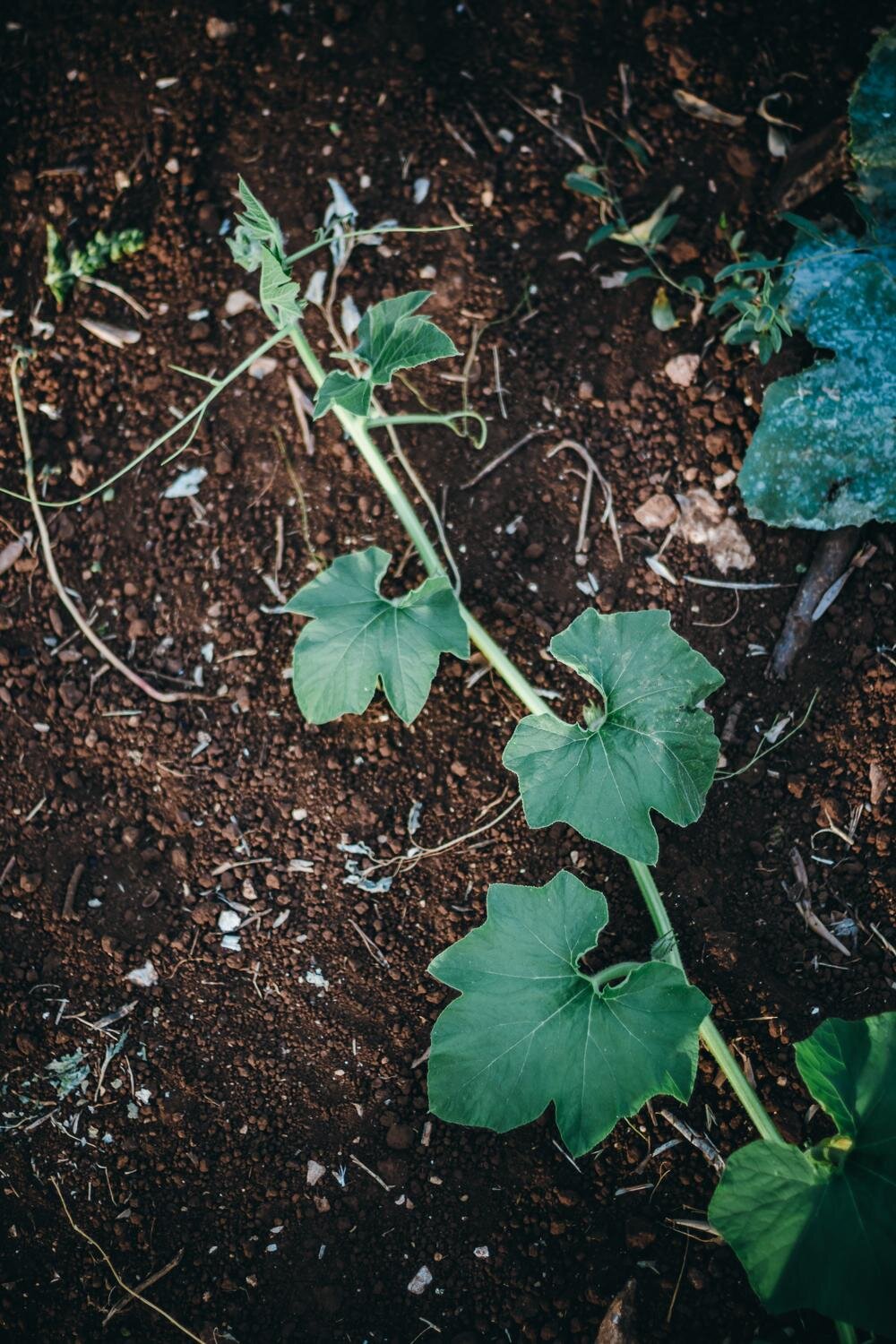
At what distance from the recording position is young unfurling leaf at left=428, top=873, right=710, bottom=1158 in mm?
2125

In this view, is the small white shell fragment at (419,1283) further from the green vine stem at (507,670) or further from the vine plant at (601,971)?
the green vine stem at (507,670)

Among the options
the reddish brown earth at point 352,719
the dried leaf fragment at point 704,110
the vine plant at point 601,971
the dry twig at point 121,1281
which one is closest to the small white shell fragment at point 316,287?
the reddish brown earth at point 352,719

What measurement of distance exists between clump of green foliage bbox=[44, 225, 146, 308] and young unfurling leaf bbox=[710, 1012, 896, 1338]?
3.04 meters

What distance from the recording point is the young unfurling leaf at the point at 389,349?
2234mm

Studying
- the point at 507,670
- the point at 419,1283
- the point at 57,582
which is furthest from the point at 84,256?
the point at 419,1283

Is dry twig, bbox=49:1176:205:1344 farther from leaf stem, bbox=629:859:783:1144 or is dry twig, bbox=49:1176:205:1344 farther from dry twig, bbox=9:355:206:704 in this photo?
leaf stem, bbox=629:859:783:1144

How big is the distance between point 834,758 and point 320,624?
61.5 inches

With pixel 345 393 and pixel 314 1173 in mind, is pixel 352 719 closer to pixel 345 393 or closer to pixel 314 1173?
pixel 345 393

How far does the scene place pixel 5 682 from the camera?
2.79 m

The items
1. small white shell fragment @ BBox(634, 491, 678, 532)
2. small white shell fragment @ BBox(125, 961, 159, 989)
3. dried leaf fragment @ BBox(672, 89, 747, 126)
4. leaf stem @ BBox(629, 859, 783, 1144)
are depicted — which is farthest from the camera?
dried leaf fragment @ BBox(672, 89, 747, 126)

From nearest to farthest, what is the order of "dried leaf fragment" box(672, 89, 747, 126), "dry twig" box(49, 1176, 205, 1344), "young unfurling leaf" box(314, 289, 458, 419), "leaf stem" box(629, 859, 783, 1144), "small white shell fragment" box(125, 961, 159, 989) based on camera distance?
"young unfurling leaf" box(314, 289, 458, 419), "leaf stem" box(629, 859, 783, 1144), "dry twig" box(49, 1176, 205, 1344), "small white shell fragment" box(125, 961, 159, 989), "dried leaf fragment" box(672, 89, 747, 126)

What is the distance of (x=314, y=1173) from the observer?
8.32ft

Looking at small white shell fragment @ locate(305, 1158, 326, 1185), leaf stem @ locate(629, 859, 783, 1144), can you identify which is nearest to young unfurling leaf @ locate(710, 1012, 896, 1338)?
leaf stem @ locate(629, 859, 783, 1144)

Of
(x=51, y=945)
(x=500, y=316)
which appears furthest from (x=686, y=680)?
(x=51, y=945)
